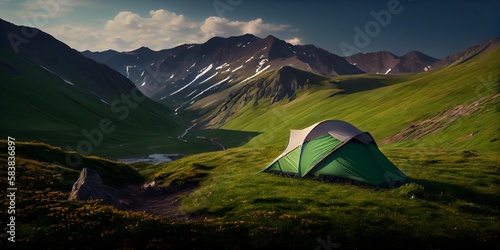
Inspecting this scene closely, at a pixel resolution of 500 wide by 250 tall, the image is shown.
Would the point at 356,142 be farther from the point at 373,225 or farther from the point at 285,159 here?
the point at 373,225

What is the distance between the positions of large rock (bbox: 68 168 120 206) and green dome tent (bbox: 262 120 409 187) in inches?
777

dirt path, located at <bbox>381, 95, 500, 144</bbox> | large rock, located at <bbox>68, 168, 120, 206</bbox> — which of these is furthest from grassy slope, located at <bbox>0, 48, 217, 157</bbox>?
large rock, located at <bbox>68, 168, 120, 206</bbox>

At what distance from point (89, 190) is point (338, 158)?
2443cm

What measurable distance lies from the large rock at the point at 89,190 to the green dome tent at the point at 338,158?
19.7 m

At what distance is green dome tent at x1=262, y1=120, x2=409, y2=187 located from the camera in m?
32.8

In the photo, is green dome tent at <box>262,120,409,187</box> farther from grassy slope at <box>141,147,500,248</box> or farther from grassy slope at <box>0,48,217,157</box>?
grassy slope at <box>0,48,217,157</box>

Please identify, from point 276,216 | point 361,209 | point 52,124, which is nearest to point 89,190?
point 276,216

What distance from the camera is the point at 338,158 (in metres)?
34.4

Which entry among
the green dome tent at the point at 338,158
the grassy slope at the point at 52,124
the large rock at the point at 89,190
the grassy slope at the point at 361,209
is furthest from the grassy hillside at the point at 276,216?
the grassy slope at the point at 52,124

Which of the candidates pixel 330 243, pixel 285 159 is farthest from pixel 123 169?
pixel 330 243

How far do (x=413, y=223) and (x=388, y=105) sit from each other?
5156 inches

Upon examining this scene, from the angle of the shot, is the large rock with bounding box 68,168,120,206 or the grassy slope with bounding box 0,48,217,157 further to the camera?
the grassy slope with bounding box 0,48,217,157

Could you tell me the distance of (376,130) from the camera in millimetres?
102500

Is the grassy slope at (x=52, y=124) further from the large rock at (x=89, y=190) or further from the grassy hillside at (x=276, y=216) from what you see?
the large rock at (x=89, y=190)
